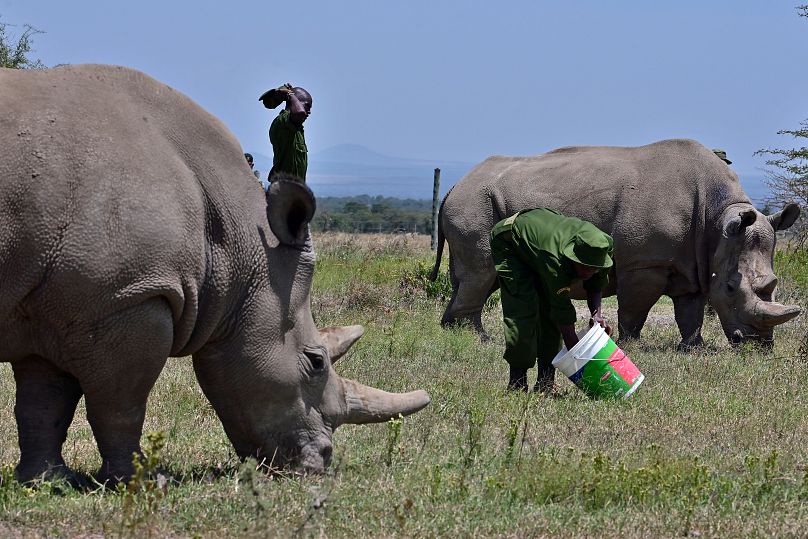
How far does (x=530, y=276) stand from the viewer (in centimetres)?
902

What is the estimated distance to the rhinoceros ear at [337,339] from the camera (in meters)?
6.42

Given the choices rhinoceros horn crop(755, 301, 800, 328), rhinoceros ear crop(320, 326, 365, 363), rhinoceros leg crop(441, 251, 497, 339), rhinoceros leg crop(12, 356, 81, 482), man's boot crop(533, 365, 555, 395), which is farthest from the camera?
rhinoceros leg crop(441, 251, 497, 339)

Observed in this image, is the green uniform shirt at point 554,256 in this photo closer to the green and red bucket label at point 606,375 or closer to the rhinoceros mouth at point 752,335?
the green and red bucket label at point 606,375

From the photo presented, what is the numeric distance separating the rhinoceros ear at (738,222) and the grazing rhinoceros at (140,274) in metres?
6.53

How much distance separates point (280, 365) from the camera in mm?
6035

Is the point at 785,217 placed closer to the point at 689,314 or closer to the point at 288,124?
the point at 689,314

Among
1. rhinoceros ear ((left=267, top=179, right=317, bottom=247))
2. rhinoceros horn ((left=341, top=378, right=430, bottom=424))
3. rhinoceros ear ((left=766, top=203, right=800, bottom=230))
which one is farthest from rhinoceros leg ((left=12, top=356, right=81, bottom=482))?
rhinoceros ear ((left=766, top=203, right=800, bottom=230))

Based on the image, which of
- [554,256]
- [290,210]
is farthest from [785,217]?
[290,210]

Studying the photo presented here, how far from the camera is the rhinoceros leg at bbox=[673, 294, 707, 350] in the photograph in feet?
41.3

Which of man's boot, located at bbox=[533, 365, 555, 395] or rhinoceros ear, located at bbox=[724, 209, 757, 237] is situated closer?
man's boot, located at bbox=[533, 365, 555, 395]

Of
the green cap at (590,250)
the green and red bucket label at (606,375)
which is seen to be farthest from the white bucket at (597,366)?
the green cap at (590,250)

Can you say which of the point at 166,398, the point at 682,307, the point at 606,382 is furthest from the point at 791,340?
the point at 166,398

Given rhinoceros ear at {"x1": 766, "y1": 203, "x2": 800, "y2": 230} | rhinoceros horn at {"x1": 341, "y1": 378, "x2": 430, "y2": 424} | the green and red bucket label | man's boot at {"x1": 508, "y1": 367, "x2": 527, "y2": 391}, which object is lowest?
man's boot at {"x1": 508, "y1": 367, "x2": 527, "y2": 391}

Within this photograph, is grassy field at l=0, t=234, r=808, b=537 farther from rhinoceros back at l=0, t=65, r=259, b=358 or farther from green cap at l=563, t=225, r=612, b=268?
green cap at l=563, t=225, r=612, b=268
